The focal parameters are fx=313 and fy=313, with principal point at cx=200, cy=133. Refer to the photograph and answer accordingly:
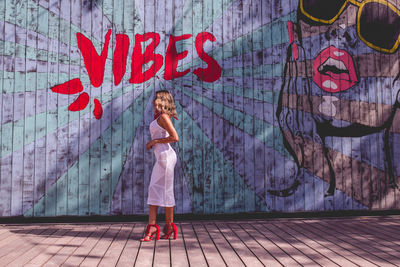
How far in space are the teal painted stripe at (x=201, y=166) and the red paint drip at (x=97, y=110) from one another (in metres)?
1.09

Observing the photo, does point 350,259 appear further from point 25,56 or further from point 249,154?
point 25,56

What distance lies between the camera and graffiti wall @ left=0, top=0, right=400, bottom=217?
4.28 meters

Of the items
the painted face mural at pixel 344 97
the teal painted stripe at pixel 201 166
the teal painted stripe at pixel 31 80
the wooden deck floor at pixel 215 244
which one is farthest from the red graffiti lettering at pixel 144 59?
the wooden deck floor at pixel 215 244

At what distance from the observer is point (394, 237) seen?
11.3ft

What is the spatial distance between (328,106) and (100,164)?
3.39 meters

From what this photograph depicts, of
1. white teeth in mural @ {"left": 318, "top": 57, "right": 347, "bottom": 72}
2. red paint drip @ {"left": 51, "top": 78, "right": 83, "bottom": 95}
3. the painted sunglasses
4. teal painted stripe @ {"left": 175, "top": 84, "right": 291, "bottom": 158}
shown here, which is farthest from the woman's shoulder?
the painted sunglasses

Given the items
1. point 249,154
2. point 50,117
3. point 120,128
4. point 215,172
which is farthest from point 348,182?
point 50,117

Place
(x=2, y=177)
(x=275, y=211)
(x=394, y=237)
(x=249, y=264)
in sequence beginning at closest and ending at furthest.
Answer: (x=249, y=264) < (x=394, y=237) < (x=2, y=177) < (x=275, y=211)

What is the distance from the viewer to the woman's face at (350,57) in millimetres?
4676

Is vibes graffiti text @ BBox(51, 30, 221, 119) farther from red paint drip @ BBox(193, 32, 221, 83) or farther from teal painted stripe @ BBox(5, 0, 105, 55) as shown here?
teal painted stripe @ BBox(5, 0, 105, 55)

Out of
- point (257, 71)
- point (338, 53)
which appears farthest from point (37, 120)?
point (338, 53)

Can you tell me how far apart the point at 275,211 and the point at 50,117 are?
3394mm

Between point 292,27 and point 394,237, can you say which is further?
point 292,27

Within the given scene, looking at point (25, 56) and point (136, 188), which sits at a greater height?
point (25, 56)
